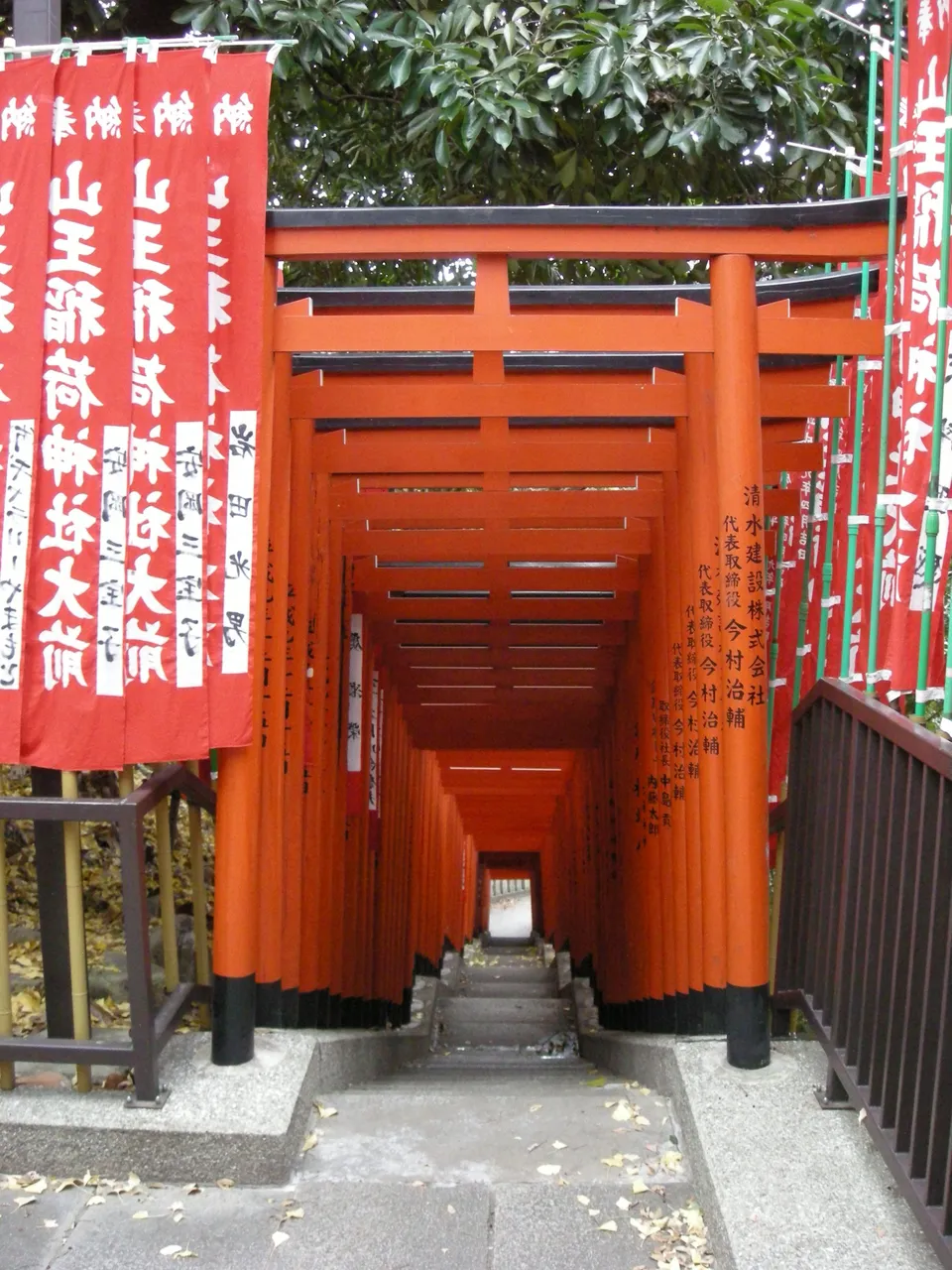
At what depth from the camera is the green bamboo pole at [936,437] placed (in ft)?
11.2

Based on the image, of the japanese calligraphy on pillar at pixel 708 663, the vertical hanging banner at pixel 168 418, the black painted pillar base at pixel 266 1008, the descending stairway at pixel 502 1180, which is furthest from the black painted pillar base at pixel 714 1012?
the vertical hanging banner at pixel 168 418

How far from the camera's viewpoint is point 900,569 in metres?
3.96

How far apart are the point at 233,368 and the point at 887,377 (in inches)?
93.6

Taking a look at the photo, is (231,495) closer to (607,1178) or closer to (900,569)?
(900,569)

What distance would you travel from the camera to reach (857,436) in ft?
16.6

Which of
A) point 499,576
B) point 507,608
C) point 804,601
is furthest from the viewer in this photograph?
point 507,608

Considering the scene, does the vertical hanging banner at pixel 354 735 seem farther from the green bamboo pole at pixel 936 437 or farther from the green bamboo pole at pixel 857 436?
the green bamboo pole at pixel 936 437

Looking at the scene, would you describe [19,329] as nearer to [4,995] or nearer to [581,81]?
[4,995]

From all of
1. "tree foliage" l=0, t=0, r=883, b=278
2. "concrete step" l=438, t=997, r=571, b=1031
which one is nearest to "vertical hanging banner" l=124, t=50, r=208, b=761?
"tree foliage" l=0, t=0, r=883, b=278

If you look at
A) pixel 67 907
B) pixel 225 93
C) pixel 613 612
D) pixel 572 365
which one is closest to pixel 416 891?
pixel 613 612

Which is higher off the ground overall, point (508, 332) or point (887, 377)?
point (508, 332)

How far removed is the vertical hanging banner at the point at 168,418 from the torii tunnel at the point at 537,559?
0.29 metres

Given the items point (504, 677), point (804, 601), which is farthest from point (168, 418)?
point (504, 677)

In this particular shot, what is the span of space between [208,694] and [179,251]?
160 centimetres
